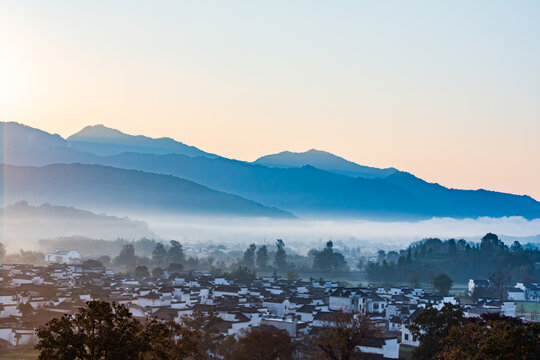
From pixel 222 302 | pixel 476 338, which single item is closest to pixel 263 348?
pixel 476 338

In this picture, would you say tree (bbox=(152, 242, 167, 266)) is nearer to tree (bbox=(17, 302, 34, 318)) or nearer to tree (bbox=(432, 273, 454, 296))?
tree (bbox=(432, 273, 454, 296))

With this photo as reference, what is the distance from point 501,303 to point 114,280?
31360 mm

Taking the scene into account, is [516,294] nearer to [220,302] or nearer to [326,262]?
[326,262]

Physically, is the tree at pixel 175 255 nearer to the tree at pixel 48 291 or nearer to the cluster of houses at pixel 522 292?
the cluster of houses at pixel 522 292

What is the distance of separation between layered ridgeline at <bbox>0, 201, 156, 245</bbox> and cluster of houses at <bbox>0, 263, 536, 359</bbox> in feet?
326

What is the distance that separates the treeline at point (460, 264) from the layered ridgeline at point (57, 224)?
89.9 m

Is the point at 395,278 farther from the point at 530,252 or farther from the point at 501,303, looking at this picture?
the point at 501,303

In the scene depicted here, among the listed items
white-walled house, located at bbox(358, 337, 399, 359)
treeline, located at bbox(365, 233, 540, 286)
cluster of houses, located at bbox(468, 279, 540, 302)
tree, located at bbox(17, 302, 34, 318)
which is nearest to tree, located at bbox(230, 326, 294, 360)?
white-walled house, located at bbox(358, 337, 399, 359)

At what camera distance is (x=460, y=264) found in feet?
311

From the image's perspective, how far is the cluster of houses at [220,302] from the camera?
39875 mm

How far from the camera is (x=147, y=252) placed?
130 meters

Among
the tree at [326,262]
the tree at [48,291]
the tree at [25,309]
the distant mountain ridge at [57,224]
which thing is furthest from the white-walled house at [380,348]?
the distant mountain ridge at [57,224]

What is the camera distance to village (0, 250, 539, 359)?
132ft

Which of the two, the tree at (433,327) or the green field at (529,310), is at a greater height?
the tree at (433,327)
